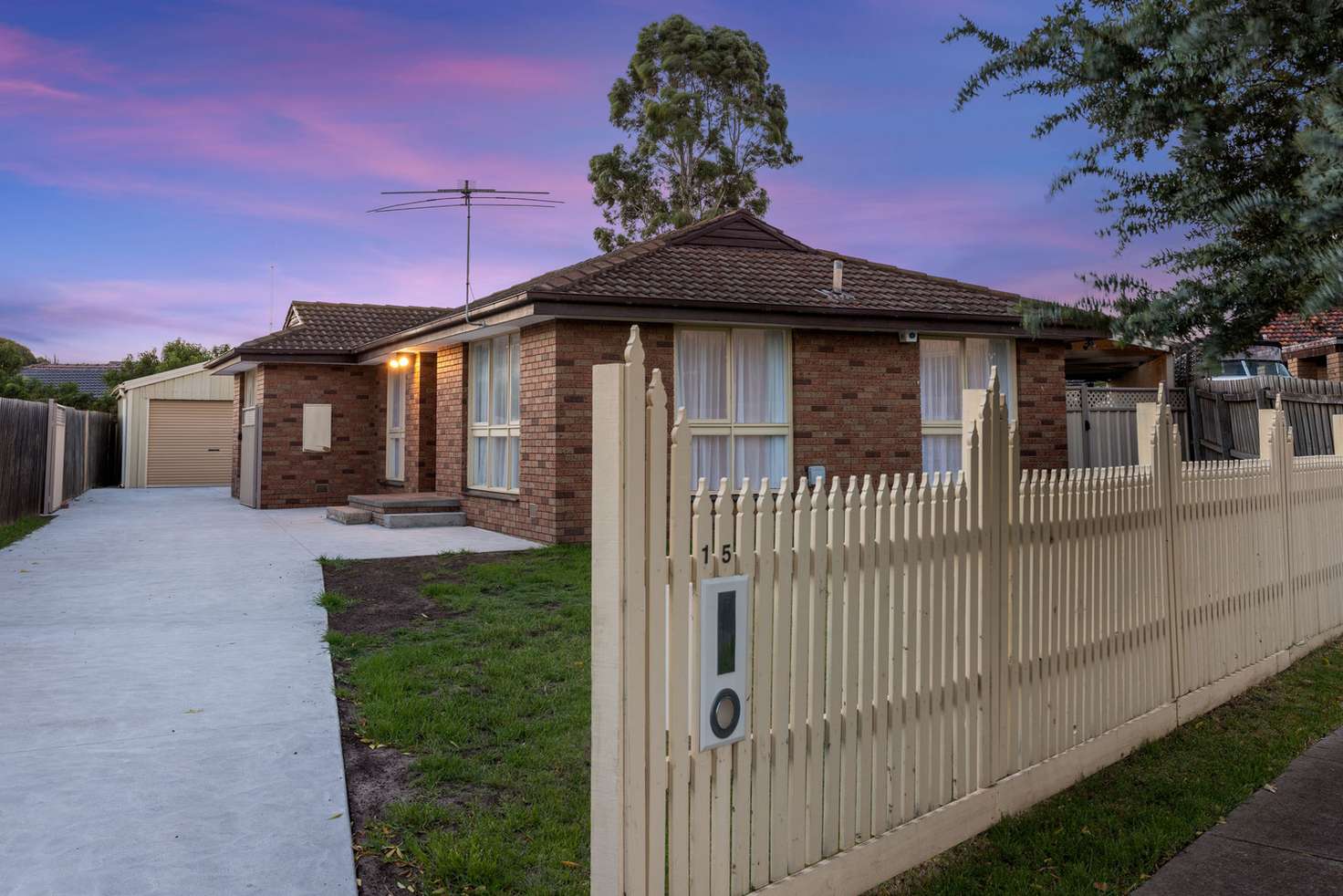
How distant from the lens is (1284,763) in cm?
484

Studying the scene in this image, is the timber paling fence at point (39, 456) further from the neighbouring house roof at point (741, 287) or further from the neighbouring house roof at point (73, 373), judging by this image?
the neighbouring house roof at point (73, 373)

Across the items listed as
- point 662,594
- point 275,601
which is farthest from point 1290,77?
point 275,601

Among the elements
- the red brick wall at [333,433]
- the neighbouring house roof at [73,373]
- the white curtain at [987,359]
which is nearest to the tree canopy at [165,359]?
the neighbouring house roof at [73,373]

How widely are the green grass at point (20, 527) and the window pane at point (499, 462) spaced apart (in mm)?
6212

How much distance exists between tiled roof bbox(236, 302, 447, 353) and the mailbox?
17670 mm

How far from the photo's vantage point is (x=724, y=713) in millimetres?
2805

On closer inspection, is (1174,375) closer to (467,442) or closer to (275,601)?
(467,442)

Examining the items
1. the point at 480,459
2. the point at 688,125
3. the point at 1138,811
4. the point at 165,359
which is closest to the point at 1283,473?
the point at 1138,811

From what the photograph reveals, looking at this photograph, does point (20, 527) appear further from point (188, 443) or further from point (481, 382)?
point (188, 443)

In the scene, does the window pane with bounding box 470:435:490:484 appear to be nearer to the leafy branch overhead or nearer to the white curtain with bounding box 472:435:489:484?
the white curtain with bounding box 472:435:489:484

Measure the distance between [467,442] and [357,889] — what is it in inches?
489

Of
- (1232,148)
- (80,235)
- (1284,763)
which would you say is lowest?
(1284,763)

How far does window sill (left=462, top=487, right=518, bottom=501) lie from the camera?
44.5ft

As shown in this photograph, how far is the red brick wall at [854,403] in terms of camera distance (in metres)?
13.3
